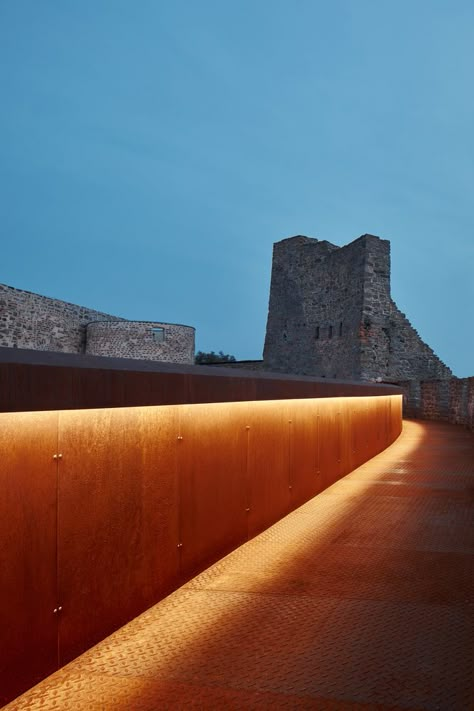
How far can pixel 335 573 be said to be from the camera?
4242 mm

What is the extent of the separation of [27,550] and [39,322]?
21680 millimetres

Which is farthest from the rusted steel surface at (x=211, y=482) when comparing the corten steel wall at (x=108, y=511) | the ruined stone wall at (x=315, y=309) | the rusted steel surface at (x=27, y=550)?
the ruined stone wall at (x=315, y=309)

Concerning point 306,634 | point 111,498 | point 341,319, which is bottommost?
point 306,634

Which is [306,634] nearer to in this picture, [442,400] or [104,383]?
[104,383]

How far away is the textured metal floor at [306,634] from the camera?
8.66 feet

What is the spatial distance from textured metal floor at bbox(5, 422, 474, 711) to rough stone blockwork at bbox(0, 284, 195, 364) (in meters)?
18.3

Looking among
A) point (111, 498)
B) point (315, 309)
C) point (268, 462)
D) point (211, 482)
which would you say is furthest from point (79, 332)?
point (111, 498)

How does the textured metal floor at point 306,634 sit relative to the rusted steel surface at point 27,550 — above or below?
below

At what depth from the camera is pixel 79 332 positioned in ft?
86.5

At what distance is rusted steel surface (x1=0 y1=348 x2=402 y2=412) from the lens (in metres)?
2.47

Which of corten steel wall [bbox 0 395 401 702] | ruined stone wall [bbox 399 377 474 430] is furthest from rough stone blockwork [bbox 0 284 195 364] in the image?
corten steel wall [bbox 0 395 401 702]

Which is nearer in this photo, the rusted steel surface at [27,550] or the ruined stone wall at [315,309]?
the rusted steel surface at [27,550]

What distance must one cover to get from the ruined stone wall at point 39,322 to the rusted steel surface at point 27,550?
63.3 feet

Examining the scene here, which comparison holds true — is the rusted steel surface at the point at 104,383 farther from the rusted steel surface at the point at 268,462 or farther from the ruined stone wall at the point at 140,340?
the ruined stone wall at the point at 140,340
